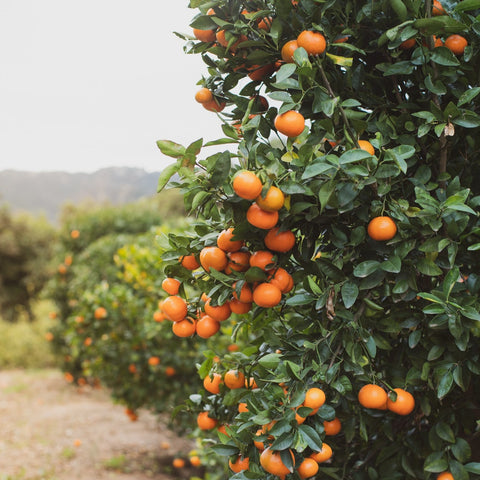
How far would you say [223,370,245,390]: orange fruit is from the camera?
1246 millimetres

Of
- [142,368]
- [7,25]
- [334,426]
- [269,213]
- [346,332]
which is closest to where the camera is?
[269,213]

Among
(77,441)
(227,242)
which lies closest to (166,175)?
(227,242)

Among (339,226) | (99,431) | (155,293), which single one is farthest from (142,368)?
(339,226)

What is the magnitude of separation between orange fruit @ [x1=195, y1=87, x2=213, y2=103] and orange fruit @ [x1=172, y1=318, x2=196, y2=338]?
0.59 meters

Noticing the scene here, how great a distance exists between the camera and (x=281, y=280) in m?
1.05

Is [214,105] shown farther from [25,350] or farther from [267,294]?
[25,350]

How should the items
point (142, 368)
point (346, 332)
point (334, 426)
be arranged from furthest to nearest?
point (142, 368) → point (334, 426) → point (346, 332)

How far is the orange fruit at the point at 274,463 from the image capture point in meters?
0.91

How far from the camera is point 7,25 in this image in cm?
2220

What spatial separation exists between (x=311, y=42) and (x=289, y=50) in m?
0.07

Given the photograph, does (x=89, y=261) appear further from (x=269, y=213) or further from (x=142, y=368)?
(x=269, y=213)

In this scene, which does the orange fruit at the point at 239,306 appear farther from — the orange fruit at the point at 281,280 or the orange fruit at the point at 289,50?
the orange fruit at the point at 289,50

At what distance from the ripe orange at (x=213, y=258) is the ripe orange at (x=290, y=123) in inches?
12.2

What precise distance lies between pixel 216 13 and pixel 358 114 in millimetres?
403
